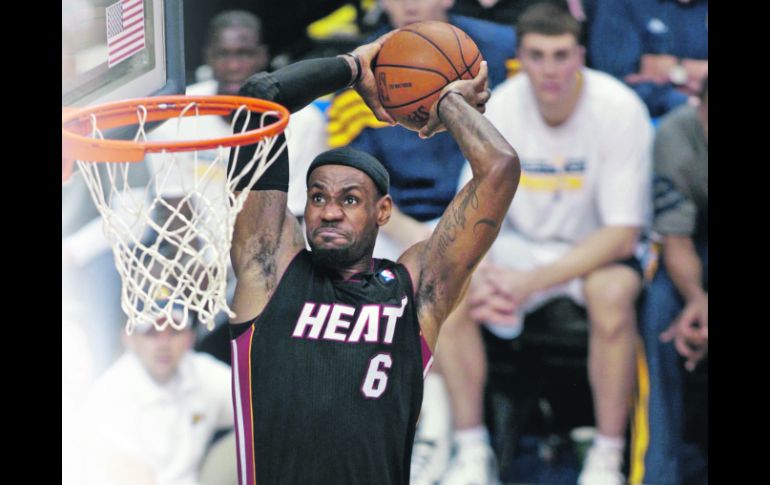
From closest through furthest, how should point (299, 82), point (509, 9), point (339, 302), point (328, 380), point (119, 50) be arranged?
point (328, 380), point (339, 302), point (299, 82), point (119, 50), point (509, 9)

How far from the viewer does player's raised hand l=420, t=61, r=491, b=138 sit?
3.45m

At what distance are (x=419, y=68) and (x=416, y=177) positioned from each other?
3.39ft

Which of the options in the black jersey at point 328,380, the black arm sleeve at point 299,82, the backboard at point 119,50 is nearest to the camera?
the black jersey at point 328,380

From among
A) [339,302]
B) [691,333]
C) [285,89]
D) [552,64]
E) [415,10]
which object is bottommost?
[691,333]

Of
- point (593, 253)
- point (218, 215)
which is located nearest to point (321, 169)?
point (218, 215)

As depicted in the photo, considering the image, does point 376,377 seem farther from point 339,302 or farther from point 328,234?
point 328,234

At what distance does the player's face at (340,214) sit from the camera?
10.9ft

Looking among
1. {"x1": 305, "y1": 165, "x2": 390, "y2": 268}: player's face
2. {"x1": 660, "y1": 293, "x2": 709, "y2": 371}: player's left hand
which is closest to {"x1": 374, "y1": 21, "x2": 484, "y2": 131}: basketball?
{"x1": 305, "y1": 165, "x2": 390, "y2": 268}: player's face

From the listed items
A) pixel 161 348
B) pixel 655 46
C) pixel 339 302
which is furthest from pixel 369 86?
pixel 161 348

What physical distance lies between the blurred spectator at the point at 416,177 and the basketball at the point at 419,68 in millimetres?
880

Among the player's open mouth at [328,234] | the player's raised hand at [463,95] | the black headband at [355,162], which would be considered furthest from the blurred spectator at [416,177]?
the player's open mouth at [328,234]

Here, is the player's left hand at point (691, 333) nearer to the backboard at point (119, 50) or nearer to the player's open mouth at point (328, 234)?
the player's open mouth at point (328, 234)

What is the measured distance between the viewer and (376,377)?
10.7 feet
